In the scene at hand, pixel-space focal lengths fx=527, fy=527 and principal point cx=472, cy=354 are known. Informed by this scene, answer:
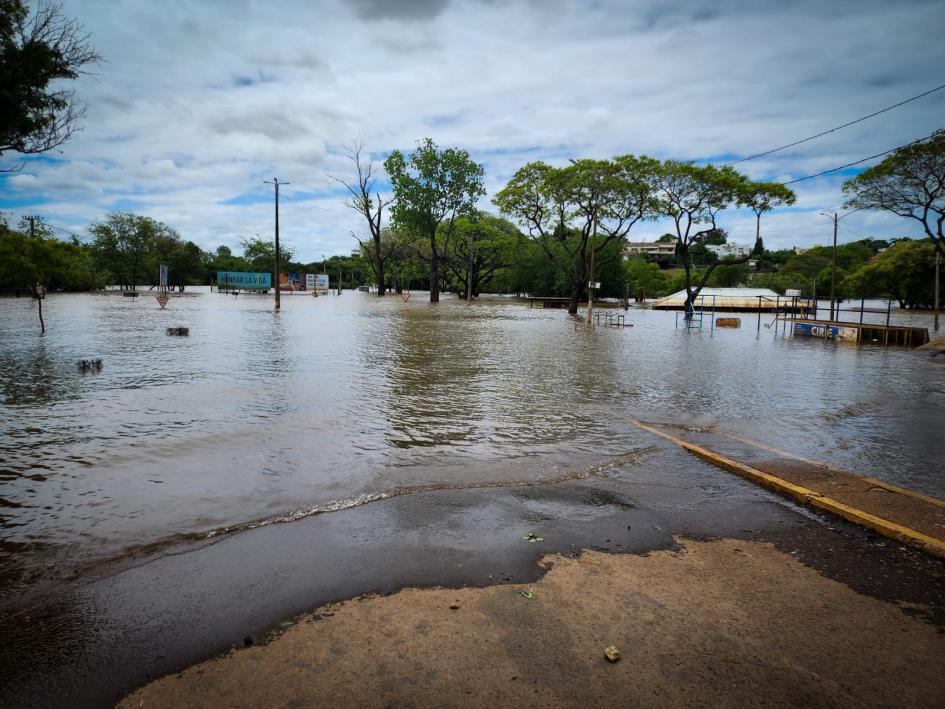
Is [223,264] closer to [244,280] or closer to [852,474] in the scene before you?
[244,280]

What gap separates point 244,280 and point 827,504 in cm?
8274

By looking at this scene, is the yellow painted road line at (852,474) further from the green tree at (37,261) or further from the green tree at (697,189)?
the green tree at (37,261)

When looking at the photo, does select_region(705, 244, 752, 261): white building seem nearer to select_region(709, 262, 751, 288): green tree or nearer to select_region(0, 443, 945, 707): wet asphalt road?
select_region(709, 262, 751, 288): green tree

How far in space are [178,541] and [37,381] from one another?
8631mm

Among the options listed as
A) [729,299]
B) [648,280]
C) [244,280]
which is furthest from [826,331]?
[244,280]

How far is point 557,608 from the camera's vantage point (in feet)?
10.7

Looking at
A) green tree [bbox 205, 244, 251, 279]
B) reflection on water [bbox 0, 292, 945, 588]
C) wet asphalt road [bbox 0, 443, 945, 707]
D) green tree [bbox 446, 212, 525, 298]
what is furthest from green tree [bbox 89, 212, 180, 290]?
wet asphalt road [bbox 0, 443, 945, 707]

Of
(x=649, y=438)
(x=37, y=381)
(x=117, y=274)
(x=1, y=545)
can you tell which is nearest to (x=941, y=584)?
(x=649, y=438)

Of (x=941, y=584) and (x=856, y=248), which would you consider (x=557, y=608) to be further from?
(x=856, y=248)

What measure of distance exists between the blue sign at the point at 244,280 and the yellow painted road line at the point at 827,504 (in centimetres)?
7893

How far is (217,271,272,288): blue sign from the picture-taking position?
252ft

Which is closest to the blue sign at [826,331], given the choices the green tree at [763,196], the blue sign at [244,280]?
the green tree at [763,196]

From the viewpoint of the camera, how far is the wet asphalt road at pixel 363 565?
2.82 m

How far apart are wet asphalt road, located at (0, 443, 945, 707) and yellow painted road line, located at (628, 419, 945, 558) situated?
13cm
